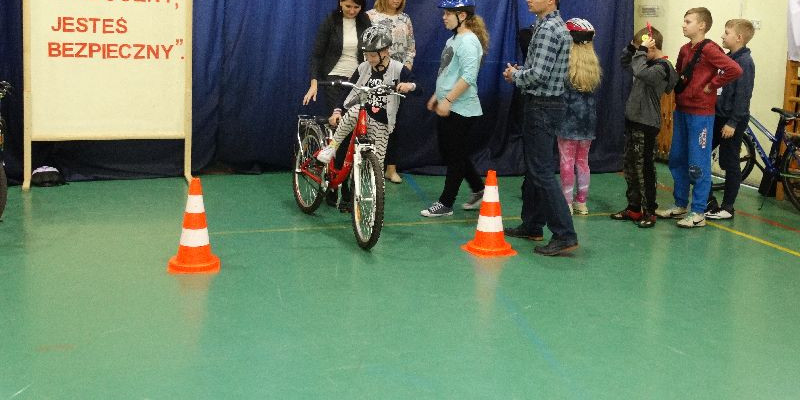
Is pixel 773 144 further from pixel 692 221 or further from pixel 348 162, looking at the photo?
pixel 348 162

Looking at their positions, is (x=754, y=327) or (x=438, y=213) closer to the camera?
(x=754, y=327)

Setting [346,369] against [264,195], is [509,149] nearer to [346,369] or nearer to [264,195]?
[264,195]

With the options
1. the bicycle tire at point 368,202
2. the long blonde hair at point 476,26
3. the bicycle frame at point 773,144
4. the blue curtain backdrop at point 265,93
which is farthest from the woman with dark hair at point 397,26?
the bicycle frame at point 773,144

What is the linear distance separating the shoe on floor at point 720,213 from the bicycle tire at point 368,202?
8.65ft

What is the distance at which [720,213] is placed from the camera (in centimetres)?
692

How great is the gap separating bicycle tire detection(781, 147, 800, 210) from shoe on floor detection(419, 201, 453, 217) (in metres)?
2.61

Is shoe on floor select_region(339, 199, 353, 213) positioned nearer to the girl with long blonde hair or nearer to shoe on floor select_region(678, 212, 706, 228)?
the girl with long blonde hair

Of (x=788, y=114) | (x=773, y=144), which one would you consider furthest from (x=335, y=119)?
(x=773, y=144)

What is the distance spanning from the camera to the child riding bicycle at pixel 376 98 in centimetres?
598

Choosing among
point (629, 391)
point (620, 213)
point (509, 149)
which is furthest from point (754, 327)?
point (509, 149)

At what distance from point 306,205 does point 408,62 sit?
1510 mm

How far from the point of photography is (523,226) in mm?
6141

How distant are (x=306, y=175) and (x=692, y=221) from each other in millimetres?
2678

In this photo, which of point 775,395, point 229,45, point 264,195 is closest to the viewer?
point 775,395
